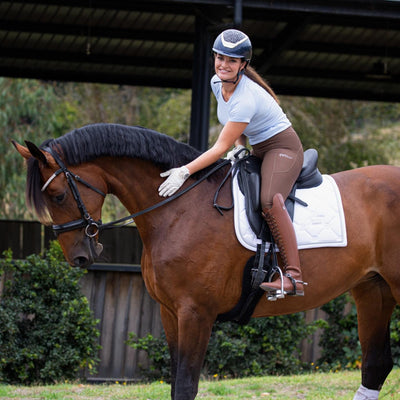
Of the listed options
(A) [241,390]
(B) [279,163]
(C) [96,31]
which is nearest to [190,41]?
(C) [96,31]

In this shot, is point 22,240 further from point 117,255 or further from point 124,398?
point 124,398

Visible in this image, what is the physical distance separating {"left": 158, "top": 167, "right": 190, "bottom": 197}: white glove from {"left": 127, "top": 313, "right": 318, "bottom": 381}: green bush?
4.14 m

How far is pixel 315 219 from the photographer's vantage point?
4.41m

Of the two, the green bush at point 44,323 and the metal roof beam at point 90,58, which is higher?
the metal roof beam at point 90,58

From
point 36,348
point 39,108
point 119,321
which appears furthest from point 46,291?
point 39,108

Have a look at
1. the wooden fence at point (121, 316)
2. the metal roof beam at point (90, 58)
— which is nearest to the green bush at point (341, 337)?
the wooden fence at point (121, 316)

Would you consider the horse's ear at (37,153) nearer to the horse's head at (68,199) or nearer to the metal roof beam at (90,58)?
the horse's head at (68,199)

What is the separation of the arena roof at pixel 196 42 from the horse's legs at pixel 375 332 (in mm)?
4216

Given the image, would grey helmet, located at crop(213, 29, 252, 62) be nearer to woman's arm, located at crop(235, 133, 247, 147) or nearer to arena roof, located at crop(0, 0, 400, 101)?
woman's arm, located at crop(235, 133, 247, 147)

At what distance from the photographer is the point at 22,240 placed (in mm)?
11492

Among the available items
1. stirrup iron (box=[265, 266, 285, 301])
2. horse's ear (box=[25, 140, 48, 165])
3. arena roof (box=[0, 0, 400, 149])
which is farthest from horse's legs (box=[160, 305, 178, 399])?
arena roof (box=[0, 0, 400, 149])

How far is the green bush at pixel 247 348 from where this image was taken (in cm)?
794

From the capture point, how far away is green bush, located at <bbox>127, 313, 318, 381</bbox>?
794cm

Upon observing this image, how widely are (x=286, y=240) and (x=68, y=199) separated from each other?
141cm
